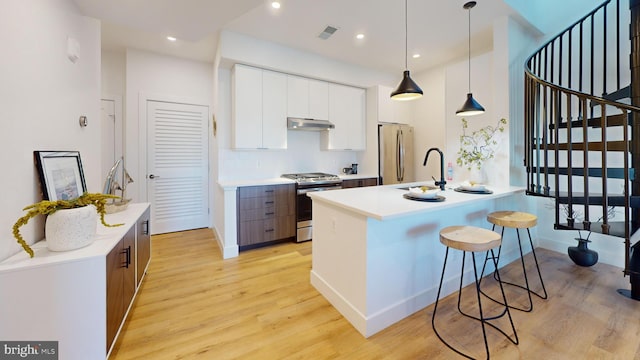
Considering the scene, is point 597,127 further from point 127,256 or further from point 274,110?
point 127,256

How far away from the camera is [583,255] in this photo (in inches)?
113

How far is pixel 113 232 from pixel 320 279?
165 centimetres

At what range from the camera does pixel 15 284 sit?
3.90 feet

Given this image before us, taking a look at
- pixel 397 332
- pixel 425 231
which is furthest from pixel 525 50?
pixel 397 332

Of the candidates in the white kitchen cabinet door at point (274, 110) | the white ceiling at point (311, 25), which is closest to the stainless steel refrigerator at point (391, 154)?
the white ceiling at point (311, 25)

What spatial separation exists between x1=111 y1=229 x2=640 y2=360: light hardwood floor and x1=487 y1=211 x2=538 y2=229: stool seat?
0.71 m

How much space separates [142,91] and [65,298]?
3617mm

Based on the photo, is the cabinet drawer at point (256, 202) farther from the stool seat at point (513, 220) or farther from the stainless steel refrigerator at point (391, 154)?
the stool seat at point (513, 220)

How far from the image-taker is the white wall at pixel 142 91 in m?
3.88

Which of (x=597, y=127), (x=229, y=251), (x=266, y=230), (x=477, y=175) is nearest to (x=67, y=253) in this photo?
(x=229, y=251)

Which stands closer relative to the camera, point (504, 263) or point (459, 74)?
point (504, 263)

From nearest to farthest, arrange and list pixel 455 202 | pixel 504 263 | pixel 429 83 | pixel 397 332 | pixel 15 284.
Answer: pixel 15 284
pixel 397 332
pixel 455 202
pixel 504 263
pixel 429 83

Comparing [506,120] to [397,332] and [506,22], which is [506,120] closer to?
[506,22]

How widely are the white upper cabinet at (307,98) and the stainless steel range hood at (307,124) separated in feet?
0.28
